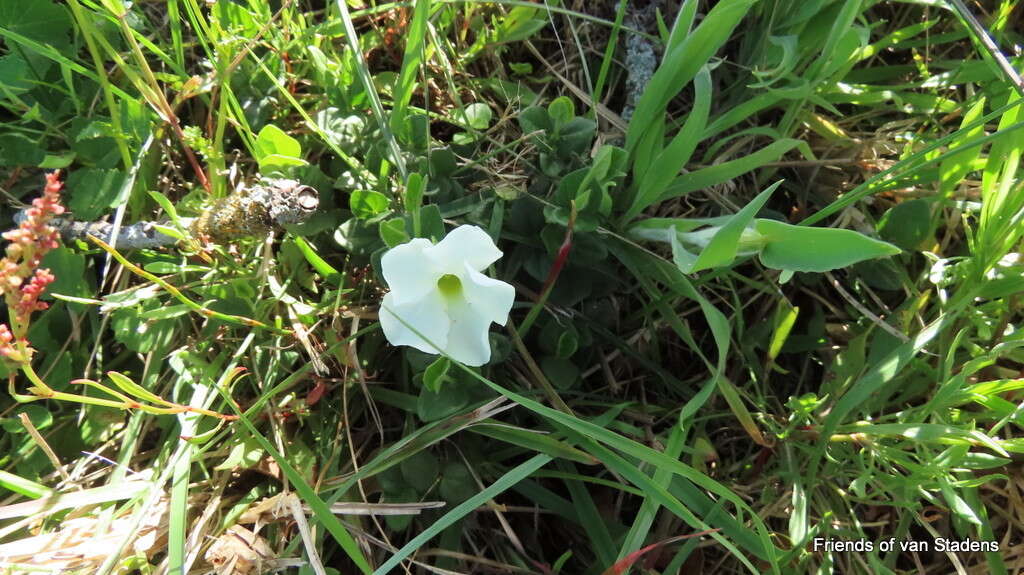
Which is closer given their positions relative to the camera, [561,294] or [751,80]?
[561,294]

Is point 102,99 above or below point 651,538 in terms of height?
above

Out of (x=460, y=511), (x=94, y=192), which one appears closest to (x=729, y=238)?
(x=460, y=511)

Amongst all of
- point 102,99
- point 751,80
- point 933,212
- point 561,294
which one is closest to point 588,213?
point 561,294

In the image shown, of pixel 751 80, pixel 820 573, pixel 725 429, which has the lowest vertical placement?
pixel 820 573

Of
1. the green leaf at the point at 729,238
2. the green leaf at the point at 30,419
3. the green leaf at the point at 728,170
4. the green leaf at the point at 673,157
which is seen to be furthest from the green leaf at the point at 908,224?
the green leaf at the point at 30,419

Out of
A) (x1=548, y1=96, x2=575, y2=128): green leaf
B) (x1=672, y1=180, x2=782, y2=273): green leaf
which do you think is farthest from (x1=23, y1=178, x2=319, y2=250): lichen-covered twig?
(x1=672, y1=180, x2=782, y2=273): green leaf

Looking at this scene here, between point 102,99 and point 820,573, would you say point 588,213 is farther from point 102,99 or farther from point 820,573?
point 102,99

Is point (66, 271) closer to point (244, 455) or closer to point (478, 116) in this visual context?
point (244, 455)

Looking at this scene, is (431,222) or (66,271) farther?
(66,271)

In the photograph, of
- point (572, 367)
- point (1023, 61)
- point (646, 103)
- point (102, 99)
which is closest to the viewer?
point (646, 103)
